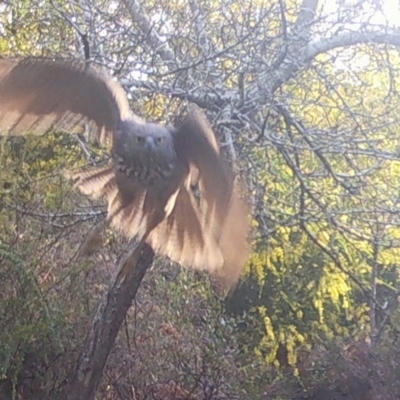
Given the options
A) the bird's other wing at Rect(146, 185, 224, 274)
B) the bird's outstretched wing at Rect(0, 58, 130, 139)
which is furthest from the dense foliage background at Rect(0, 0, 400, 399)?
the bird's other wing at Rect(146, 185, 224, 274)

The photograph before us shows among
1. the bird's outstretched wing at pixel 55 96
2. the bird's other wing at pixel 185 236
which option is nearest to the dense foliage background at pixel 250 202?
the bird's outstretched wing at pixel 55 96

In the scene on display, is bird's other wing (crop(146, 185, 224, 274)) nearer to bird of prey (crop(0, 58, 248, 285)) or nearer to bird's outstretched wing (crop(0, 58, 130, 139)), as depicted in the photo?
bird of prey (crop(0, 58, 248, 285))

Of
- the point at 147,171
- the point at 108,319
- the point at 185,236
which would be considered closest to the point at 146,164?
the point at 147,171

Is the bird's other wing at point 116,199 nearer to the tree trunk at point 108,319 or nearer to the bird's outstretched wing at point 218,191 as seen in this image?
the bird's outstretched wing at point 218,191

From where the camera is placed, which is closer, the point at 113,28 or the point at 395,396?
the point at 113,28

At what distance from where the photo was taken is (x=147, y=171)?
5.31ft

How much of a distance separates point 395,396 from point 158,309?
3.58ft

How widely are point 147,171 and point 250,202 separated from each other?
0.88ft

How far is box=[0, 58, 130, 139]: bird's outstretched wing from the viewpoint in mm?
1660

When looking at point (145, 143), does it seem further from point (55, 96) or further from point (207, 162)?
point (55, 96)

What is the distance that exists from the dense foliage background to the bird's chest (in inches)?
11.0

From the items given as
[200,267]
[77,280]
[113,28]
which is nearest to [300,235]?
[77,280]

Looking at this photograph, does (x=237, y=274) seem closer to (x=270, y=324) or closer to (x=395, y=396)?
(x=395, y=396)

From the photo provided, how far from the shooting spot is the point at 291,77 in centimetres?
218
